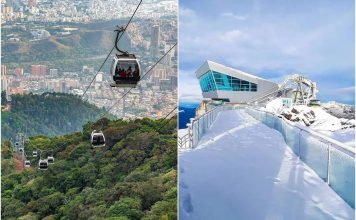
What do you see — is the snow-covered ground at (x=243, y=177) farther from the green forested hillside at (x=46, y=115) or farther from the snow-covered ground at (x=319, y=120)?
the green forested hillside at (x=46, y=115)

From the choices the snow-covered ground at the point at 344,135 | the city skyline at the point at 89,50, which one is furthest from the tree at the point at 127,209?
the snow-covered ground at the point at 344,135

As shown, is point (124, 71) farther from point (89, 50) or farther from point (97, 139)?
point (97, 139)

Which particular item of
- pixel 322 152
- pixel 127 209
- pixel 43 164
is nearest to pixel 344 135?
pixel 322 152

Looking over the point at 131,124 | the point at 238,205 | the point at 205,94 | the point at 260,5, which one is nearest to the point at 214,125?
the point at 205,94

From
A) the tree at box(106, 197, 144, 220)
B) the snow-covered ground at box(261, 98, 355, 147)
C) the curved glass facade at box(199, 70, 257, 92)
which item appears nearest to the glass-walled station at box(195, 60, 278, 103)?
the curved glass facade at box(199, 70, 257, 92)

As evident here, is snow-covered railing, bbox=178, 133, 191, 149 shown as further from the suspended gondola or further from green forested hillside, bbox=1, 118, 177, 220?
green forested hillside, bbox=1, 118, 177, 220

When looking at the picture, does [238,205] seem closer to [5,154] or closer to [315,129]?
[315,129]
